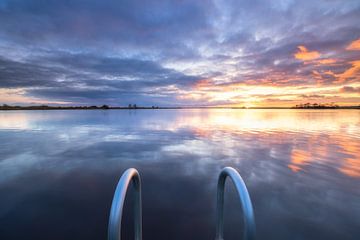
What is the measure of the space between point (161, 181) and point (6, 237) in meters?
4.20

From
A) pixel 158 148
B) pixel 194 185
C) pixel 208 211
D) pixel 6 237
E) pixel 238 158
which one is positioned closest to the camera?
pixel 6 237

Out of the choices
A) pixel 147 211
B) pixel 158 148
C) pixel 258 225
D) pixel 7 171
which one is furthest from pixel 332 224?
pixel 7 171

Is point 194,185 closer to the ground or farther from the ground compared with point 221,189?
closer to the ground

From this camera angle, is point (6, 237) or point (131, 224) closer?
point (6, 237)

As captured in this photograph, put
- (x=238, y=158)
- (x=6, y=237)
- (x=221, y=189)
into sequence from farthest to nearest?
(x=238, y=158)
(x=6, y=237)
(x=221, y=189)

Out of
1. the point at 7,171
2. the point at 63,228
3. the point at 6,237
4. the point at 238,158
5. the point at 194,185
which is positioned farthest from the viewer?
the point at 238,158

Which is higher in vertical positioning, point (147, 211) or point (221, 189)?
point (221, 189)

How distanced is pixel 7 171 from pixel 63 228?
5.72m

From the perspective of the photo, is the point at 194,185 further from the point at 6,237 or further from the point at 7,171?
the point at 7,171

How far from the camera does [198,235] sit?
12.9 ft

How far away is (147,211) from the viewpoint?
4758 millimetres

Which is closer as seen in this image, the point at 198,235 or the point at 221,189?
the point at 221,189

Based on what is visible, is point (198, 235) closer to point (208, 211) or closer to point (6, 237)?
point (208, 211)

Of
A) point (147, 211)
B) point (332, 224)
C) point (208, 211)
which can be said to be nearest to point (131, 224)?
point (147, 211)
